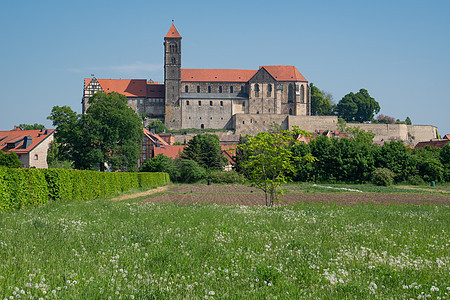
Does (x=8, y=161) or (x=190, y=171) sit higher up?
(x=8, y=161)

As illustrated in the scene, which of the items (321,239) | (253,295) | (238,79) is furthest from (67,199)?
(238,79)

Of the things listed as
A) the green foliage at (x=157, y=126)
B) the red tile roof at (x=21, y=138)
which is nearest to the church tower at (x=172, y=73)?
the green foliage at (x=157, y=126)

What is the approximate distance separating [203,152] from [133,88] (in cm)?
8062

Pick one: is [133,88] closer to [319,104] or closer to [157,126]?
[157,126]

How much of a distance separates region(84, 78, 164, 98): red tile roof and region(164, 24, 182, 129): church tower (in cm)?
481

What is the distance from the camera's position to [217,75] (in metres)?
150

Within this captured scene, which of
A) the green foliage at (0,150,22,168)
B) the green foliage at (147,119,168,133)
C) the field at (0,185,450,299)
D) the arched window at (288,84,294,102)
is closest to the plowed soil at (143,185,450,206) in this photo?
the field at (0,185,450,299)

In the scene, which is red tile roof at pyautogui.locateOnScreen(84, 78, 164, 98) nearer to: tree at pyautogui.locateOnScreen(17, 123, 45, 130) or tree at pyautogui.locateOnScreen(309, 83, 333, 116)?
tree at pyautogui.locateOnScreen(17, 123, 45, 130)

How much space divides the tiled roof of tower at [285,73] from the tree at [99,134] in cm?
9040

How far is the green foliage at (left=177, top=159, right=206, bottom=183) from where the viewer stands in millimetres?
64938

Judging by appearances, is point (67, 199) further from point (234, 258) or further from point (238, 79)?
point (238, 79)

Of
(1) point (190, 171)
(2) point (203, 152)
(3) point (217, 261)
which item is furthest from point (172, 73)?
(3) point (217, 261)

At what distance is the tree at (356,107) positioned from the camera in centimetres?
15612

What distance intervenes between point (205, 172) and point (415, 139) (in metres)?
94.3
